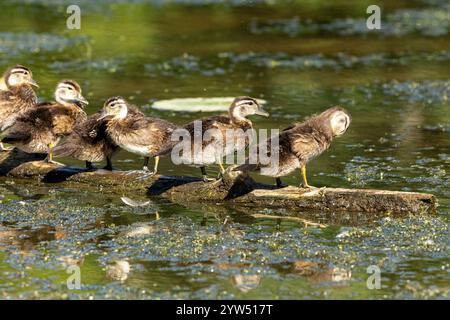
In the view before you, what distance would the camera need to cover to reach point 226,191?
11938 mm

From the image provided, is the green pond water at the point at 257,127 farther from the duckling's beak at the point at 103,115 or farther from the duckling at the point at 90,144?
the duckling's beak at the point at 103,115

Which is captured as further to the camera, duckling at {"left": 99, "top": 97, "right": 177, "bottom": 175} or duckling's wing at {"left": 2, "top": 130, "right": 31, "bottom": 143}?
duckling's wing at {"left": 2, "top": 130, "right": 31, "bottom": 143}

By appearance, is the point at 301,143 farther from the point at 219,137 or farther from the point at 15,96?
the point at 15,96

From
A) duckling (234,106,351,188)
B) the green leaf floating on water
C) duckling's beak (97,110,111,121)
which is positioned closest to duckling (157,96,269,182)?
duckling (234,106,351,188)

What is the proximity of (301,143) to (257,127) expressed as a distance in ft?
15.2

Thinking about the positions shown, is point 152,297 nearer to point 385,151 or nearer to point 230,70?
point 385,151

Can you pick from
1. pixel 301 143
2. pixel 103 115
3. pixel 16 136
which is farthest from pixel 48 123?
pixel 301 143

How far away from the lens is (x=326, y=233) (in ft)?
Answer: 34.8

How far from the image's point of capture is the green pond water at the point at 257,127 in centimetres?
923

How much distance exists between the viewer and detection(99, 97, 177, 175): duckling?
1234cm

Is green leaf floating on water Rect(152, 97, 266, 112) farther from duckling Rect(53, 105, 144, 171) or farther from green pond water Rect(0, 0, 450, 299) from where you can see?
duckling Rect(53, 105, 144, 171)

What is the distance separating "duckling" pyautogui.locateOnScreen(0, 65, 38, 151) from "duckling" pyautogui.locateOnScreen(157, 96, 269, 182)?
9.64 ft

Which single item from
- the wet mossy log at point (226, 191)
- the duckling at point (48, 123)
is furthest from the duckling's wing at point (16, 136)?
the wet mossy log at point (226, 191)

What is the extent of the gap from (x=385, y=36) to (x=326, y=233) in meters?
13.9
